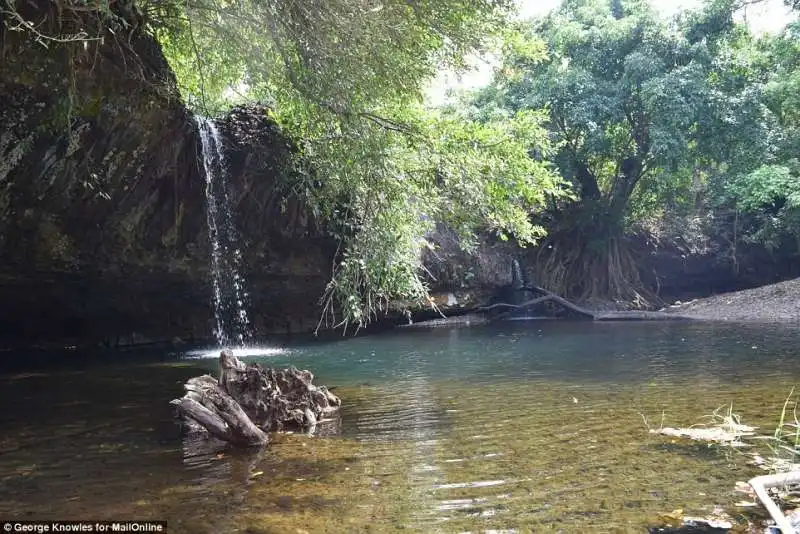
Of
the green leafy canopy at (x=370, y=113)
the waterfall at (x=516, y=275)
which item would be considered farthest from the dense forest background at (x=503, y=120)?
the waterfall at (x=516, y=275)

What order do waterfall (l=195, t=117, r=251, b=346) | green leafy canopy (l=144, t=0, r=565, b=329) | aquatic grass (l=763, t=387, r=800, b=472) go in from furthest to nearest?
waterfall (l=195, t=117, r=251, b=346)
green leafy canopy (l=144, t=0, r=565, b=329)
aquatic grass (l=763, t=387, r=800, b=472)

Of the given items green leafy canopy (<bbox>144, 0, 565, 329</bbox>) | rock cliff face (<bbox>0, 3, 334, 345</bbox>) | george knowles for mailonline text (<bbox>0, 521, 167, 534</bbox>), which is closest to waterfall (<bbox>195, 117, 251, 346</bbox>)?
rock cliff face (<bbox>0, 3, 334, 345</bbox>)

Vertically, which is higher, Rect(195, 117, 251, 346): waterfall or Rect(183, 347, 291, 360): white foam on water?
Rect(195, 117, 251, 346): waterfall

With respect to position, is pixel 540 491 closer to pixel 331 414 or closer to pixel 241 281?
pixel 331 414

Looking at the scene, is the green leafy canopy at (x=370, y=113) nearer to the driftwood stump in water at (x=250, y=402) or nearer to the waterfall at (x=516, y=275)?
the driftwood stump in water at (x=250, y=402)

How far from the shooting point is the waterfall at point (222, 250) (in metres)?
12.7

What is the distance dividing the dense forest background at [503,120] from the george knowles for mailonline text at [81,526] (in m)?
4.04

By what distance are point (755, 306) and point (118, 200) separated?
1894cm

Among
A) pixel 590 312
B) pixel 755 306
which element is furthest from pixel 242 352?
pixel 755 306

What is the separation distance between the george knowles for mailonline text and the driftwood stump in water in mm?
1845

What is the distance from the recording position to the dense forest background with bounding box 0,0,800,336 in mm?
8359

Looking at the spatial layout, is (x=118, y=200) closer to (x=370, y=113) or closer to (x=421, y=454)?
(x=370, y=113)

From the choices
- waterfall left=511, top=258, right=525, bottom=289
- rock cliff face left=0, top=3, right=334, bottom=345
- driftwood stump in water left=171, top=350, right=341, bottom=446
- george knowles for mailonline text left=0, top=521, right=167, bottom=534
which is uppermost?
rock cliff face left=0, top=3, right=334, bottom=345

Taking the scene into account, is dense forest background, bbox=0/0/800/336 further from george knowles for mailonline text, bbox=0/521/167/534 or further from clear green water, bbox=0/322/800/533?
george knowles for mailonline text, bbox=0/521/167/534
